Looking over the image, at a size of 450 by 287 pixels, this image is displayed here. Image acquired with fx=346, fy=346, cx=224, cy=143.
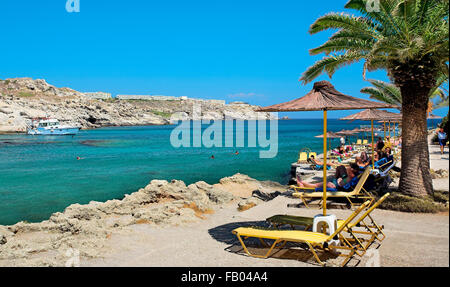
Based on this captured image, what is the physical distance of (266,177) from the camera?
22.9m

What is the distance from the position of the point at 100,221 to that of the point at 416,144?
27.0 feet

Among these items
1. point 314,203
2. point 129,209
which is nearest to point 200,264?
point 314,203

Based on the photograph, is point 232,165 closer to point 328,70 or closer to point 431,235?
point 328,70

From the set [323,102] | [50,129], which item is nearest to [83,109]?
[50,129]

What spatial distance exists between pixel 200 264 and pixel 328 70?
23.6 ft

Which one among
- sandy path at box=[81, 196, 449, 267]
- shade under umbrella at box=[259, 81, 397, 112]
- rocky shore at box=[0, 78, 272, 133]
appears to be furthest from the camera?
rocky shore at box=[0, 78, 272, 133]

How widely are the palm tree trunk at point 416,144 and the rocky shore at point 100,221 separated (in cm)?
428

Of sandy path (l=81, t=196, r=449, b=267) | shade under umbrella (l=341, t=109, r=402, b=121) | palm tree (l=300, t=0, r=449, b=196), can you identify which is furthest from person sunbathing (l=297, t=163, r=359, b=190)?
shade under umbrella (l=341, t=109, r=402, b=121)

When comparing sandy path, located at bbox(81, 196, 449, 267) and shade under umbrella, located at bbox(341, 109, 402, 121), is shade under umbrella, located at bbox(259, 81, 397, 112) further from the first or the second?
shade under umbrella, located at bbox(341, 109, 402, 121)

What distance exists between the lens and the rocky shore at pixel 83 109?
298 ft

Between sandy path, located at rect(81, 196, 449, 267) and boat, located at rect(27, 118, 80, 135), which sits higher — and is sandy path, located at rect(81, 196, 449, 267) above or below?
below

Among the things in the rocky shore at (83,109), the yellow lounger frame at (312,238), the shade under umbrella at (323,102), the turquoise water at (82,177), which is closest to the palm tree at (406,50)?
the shade under umbrella at (323,102)

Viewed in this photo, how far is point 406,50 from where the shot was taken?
788cm

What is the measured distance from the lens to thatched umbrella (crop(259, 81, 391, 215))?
5809 millimetres
